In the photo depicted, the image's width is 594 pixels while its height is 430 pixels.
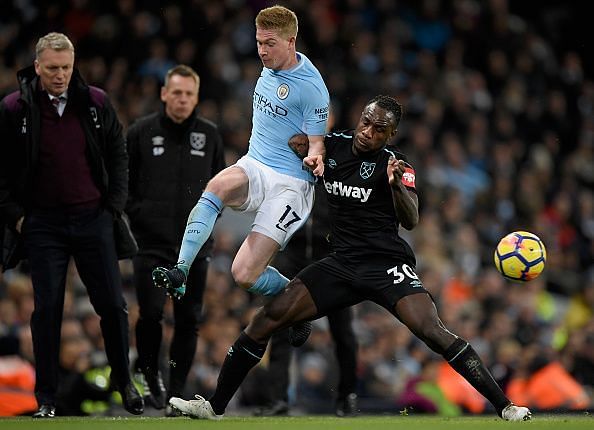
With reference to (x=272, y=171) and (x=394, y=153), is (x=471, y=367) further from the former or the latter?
(x=272, y=171)

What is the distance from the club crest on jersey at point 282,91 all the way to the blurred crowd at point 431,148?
12.0ft

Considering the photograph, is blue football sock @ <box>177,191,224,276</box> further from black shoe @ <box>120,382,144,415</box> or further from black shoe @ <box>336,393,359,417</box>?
black shoe @ <box>336,393,359,417</box>

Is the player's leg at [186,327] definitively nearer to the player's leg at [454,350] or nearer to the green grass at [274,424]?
the green grass at [274,424]

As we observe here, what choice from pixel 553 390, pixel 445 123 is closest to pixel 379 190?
pixel 553 390

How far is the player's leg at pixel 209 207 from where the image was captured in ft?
26.6

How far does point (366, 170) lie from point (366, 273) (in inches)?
27.0

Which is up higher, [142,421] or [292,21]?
[292,21]

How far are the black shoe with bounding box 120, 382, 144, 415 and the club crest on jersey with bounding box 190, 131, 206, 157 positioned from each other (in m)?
2.07

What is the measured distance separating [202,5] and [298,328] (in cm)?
937

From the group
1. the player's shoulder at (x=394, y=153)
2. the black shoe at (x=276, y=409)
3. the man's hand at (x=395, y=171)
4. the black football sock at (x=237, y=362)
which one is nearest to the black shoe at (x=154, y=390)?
the black shoe at (x=276, y=409)

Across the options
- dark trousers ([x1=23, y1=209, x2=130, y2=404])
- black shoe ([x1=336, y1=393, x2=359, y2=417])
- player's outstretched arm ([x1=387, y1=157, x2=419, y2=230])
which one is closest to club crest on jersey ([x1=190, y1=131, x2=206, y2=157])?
dark trousers ([x1=23, y1=209, x2=130, y2=404])

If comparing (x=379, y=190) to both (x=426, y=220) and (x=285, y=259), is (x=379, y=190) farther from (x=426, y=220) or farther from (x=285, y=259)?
(x=426, y=220)

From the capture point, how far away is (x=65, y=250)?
8.72 m

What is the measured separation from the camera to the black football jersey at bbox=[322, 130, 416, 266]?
8109 mm
